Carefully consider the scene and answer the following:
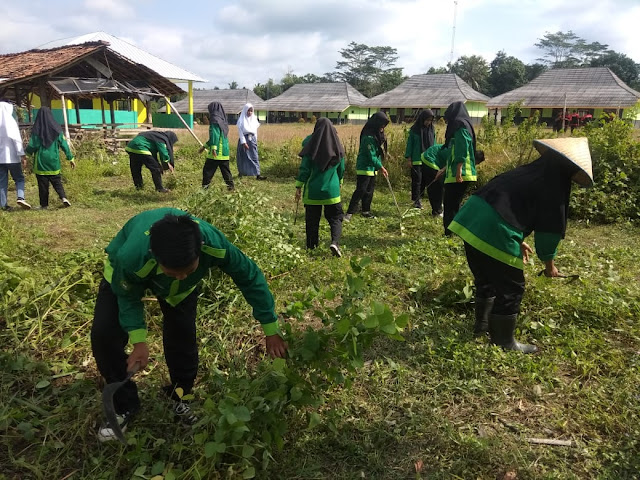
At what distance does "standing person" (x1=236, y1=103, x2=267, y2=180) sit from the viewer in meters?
9.77

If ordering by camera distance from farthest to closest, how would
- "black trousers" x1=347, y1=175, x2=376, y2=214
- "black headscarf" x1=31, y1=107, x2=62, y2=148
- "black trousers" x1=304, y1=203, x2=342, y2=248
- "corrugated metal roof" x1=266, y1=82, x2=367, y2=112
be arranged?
"corrugated metal roof" x1=266, y1=82, x2=367, y2=112 < "black trousers" x1=347, y1=175, x2=376, y2=214 < "black headscarf" x1=31, y1=107, x2=62, y2=148 < "black trousers" x1=304, y1=203, x2=342, y2=248

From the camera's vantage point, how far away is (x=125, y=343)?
7.39 ft

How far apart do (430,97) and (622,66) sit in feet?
134

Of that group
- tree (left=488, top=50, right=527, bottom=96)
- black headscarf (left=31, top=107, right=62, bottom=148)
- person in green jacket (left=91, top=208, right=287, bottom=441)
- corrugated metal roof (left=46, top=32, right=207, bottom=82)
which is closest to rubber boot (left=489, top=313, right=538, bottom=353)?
person in green jacket (left=91, top=208, right=287, bottom=441)

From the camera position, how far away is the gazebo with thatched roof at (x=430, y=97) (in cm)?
3434

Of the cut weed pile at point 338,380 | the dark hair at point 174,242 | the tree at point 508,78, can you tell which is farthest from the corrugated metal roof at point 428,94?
the dark hair at point 174,242

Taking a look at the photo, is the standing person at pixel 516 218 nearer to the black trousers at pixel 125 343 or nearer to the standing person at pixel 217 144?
the black trousers at pixel 125 343

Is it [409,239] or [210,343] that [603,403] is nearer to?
[210,343]

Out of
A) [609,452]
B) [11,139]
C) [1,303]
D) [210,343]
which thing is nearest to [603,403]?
[609,452]

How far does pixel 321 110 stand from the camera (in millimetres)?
41094

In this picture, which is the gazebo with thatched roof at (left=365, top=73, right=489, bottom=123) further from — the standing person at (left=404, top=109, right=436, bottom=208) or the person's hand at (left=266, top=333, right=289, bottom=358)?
the person's hand at (left=266, top=333, right=289, bottom=358)

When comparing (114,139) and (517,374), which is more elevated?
(114,139)

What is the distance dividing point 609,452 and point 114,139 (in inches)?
557

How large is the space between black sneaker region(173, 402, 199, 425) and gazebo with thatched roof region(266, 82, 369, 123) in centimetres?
3899
